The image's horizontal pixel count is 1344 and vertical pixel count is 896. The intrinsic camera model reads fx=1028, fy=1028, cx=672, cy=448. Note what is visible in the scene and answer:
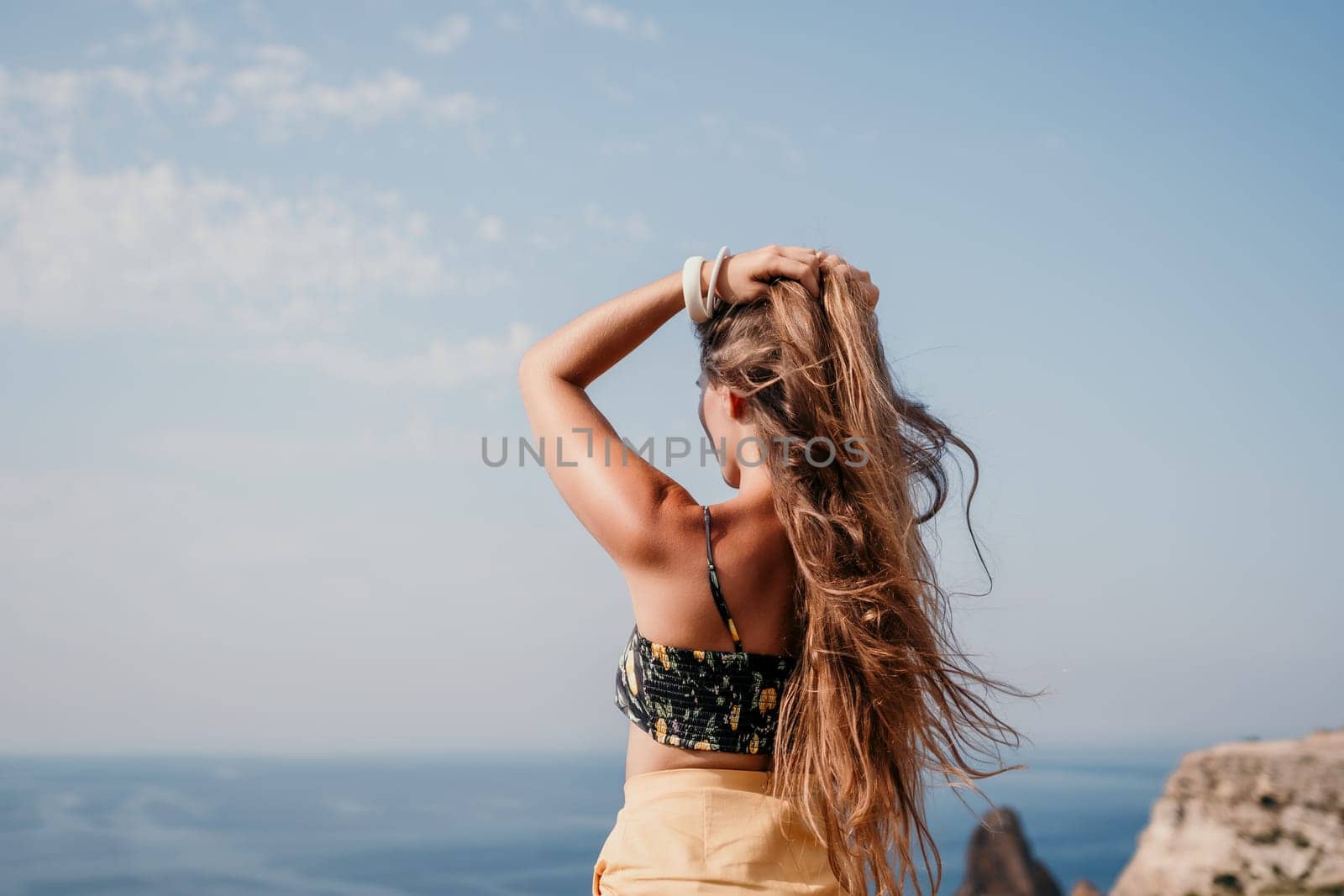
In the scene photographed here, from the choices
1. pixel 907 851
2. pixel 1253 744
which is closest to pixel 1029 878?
pixel 1253 744

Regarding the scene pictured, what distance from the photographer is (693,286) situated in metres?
1.89

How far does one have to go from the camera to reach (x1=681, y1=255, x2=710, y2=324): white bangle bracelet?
6.19 feet

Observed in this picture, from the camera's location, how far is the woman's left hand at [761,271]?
72.6 inches

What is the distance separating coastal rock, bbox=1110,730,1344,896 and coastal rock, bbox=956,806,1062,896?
11.9 metres

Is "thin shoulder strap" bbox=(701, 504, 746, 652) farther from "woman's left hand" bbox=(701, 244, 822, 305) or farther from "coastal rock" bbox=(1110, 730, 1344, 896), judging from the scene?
"coastal rock" bbox=(1110, 730, 1344, 896)

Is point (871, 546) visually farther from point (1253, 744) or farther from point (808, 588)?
point (1253, 744)

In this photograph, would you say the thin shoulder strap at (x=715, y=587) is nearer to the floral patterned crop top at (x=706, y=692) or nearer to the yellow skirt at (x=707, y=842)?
the floral patterned crop top at (x=706, y=692)

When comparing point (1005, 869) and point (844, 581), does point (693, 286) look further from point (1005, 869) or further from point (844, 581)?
point (1005, 869)

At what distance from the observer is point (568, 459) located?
5.61ft

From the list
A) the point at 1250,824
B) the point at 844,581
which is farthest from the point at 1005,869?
the point at 844,581

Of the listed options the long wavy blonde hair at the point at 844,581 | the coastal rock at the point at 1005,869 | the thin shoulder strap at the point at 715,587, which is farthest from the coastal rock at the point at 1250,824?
the coastal rock at the point at 1005,869

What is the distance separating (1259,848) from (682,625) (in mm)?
5892

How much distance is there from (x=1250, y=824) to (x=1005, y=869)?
43.9 feet

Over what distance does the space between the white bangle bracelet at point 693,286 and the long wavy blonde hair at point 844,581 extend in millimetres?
57
